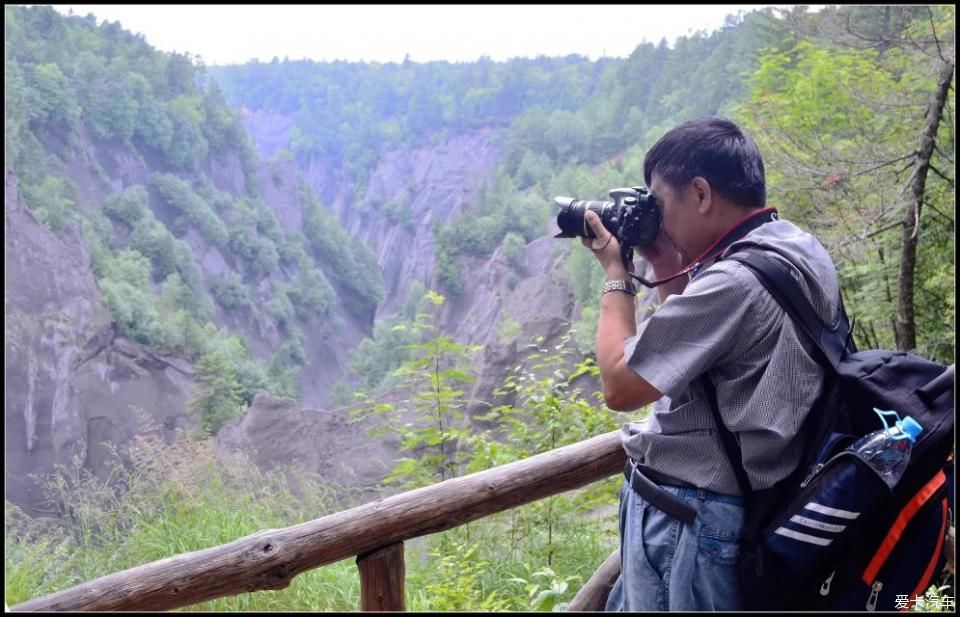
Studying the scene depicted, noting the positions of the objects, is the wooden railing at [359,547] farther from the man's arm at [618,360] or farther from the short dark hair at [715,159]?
the short dark hair at [715,159]

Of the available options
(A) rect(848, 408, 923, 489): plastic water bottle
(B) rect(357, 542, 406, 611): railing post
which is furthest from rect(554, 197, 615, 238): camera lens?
(B) rect(357, 542, 406, 611): railing post

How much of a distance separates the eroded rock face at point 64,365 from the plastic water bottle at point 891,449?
76.7 ft

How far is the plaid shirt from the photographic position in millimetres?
1238

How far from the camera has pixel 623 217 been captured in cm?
152

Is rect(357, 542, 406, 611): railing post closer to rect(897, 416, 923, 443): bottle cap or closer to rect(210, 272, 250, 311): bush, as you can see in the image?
rect(897, 416, 923, 443): bottle cap

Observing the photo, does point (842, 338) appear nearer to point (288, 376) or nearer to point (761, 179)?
point (761, 179)

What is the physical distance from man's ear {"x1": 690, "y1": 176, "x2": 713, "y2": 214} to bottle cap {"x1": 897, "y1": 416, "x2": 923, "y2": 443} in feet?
1.57

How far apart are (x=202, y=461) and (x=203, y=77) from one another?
65328 mm

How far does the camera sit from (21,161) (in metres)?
37.4

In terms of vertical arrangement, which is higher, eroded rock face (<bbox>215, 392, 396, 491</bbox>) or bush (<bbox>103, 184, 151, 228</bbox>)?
bush (<bbox>103, 184, 151, 228</bbox>)

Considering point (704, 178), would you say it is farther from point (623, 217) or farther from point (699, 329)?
point (699, 329)

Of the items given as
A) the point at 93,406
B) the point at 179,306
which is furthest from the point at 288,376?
the point at 93,406

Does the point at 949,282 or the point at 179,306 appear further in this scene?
the point at 179,306

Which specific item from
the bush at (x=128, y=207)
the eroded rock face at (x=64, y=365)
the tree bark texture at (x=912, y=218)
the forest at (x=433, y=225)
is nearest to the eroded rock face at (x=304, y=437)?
the forest at (x=433, y=225)
